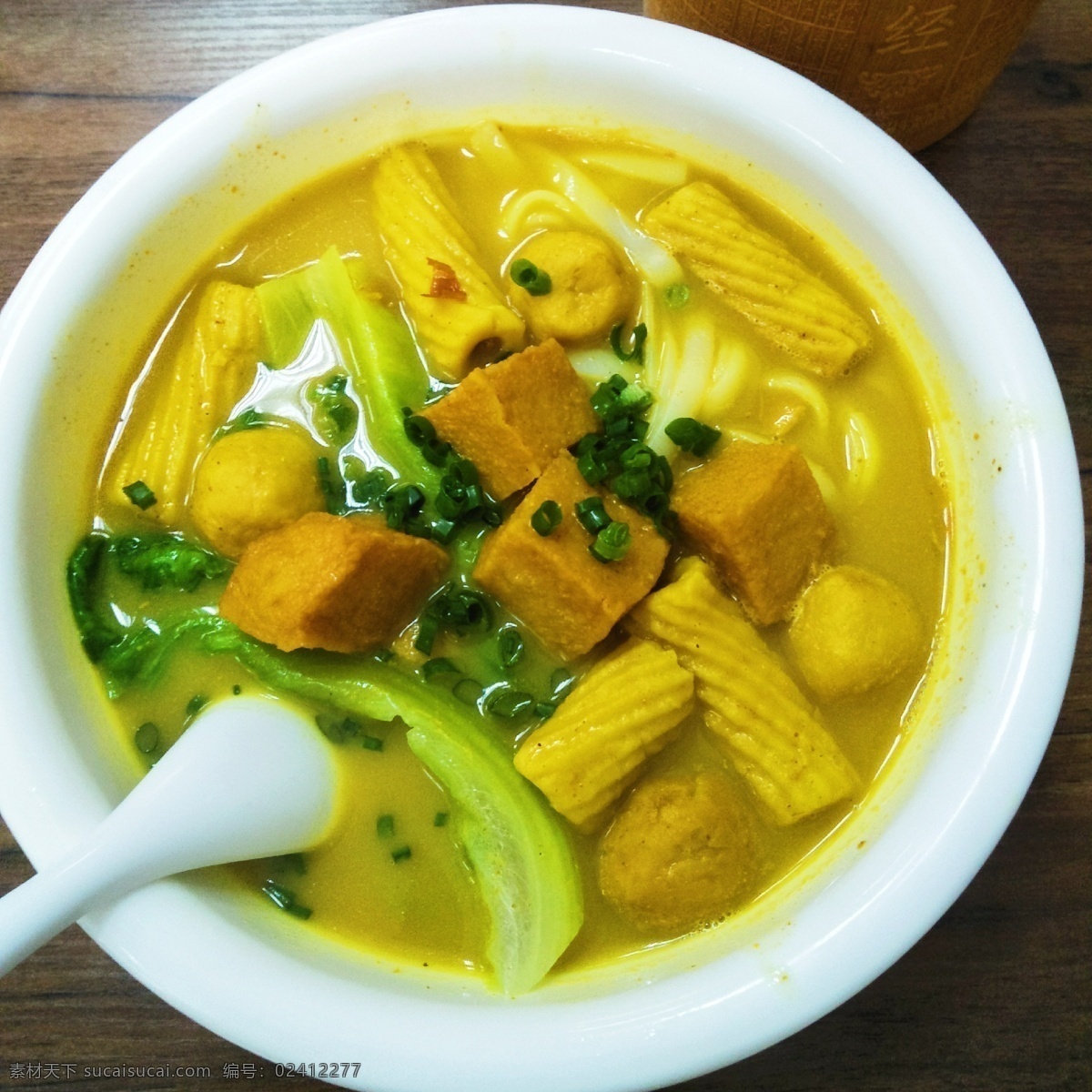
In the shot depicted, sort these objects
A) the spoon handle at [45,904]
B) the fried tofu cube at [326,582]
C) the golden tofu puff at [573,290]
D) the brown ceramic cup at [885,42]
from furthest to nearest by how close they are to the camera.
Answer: the golden tofu puff at [573,290], the brown ceramic cup at [885,42], the fried tofu cube at [326,582], the spoon handle at [45,904]

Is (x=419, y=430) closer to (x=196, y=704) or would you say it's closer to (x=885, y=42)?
(x=196, y=704)

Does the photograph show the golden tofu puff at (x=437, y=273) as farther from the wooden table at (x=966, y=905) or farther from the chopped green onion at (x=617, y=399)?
the wooden table at (x=966, y=905)

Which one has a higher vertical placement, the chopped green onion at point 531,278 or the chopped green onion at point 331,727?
the chopped green onion at point 531,278

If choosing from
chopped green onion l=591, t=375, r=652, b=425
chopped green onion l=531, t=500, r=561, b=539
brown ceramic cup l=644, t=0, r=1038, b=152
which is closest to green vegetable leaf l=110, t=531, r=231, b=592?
chopped green onion l=531, t=500, r=561, b=539

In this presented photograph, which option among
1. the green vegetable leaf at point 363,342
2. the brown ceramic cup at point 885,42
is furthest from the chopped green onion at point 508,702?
the brown ceramic cup at point 885,42

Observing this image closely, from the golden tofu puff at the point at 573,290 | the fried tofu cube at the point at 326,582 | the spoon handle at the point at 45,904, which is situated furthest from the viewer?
→ the golden tofu puff at the point at 573,290

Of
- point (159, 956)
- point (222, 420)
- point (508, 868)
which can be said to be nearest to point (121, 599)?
point (222, 420)
